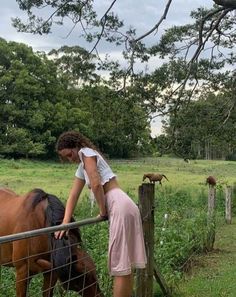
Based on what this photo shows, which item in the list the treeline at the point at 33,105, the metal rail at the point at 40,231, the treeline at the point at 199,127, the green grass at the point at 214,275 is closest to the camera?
Answer: the metal rail at the point at 40,231

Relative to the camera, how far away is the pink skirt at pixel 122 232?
348cm

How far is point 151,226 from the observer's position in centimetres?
413

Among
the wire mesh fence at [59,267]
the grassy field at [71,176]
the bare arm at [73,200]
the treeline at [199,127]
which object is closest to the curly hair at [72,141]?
the bare arm at [73,200]

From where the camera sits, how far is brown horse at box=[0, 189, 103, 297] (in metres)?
4.02

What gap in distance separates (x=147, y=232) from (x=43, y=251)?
1.29 metres

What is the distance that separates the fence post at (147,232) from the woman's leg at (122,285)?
0.55 metres

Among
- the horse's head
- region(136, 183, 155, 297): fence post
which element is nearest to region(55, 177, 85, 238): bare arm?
the horse's head

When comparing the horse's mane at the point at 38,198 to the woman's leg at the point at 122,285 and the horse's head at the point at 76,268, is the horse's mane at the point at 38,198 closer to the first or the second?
the horse's head at the point at 76,268

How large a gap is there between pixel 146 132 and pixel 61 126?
30.6 m

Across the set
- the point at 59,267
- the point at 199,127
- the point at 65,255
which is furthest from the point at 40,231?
the point at 199,127

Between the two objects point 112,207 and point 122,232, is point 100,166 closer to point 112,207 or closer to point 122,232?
point 112,207

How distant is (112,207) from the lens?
351cm

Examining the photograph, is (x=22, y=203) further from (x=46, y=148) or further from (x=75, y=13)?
(x=46, y=148)

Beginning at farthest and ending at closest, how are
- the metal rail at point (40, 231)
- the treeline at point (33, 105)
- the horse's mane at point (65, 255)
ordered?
the treeline at point (33, 105), the horse's mane at point (65, 255), the metal rail at point (40, 231)
